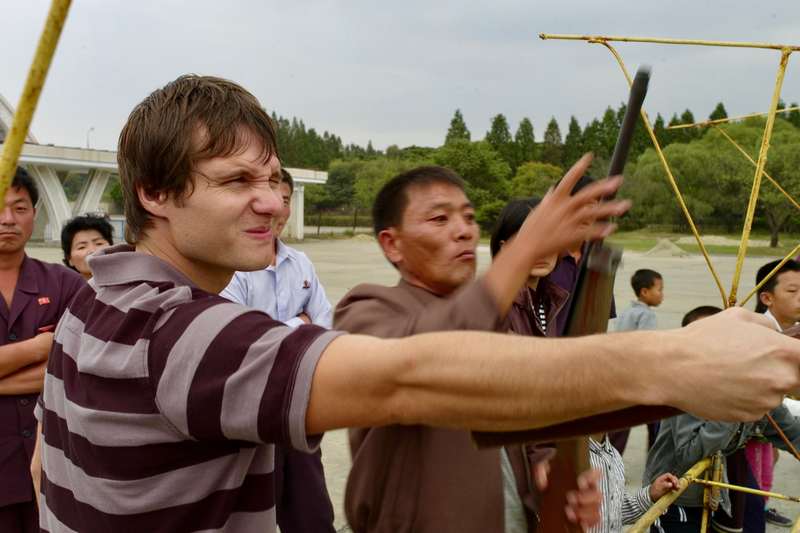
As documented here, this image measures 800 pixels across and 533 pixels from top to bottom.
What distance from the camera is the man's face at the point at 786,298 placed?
3.66 metres

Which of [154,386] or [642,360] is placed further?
[154,386]

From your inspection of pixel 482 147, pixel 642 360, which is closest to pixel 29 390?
pixel 642 360

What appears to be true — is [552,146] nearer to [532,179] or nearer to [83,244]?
[532,179]

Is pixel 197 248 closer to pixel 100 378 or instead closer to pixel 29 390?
pixel 100 378

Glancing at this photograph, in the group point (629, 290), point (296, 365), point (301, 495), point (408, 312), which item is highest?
point (296, 365)

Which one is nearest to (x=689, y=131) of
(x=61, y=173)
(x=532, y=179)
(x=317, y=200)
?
(x=532, y=179)

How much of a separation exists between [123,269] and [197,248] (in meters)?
0.12

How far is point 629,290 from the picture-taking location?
538 inches

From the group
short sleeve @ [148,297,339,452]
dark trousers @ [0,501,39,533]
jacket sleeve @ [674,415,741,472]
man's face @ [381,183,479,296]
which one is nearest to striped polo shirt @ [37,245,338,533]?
short sleeve @ [148,297,339,452]

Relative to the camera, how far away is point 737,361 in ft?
2.56

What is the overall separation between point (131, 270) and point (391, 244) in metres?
1.10

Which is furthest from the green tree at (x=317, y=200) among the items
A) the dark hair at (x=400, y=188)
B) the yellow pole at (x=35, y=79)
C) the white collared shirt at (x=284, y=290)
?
the yellow pole at (x=35, y=79)

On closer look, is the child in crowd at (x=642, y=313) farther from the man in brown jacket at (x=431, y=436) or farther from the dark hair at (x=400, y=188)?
the dark hair at (x=400, y=188)

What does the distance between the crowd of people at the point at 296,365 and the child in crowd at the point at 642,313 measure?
7.45 feet
